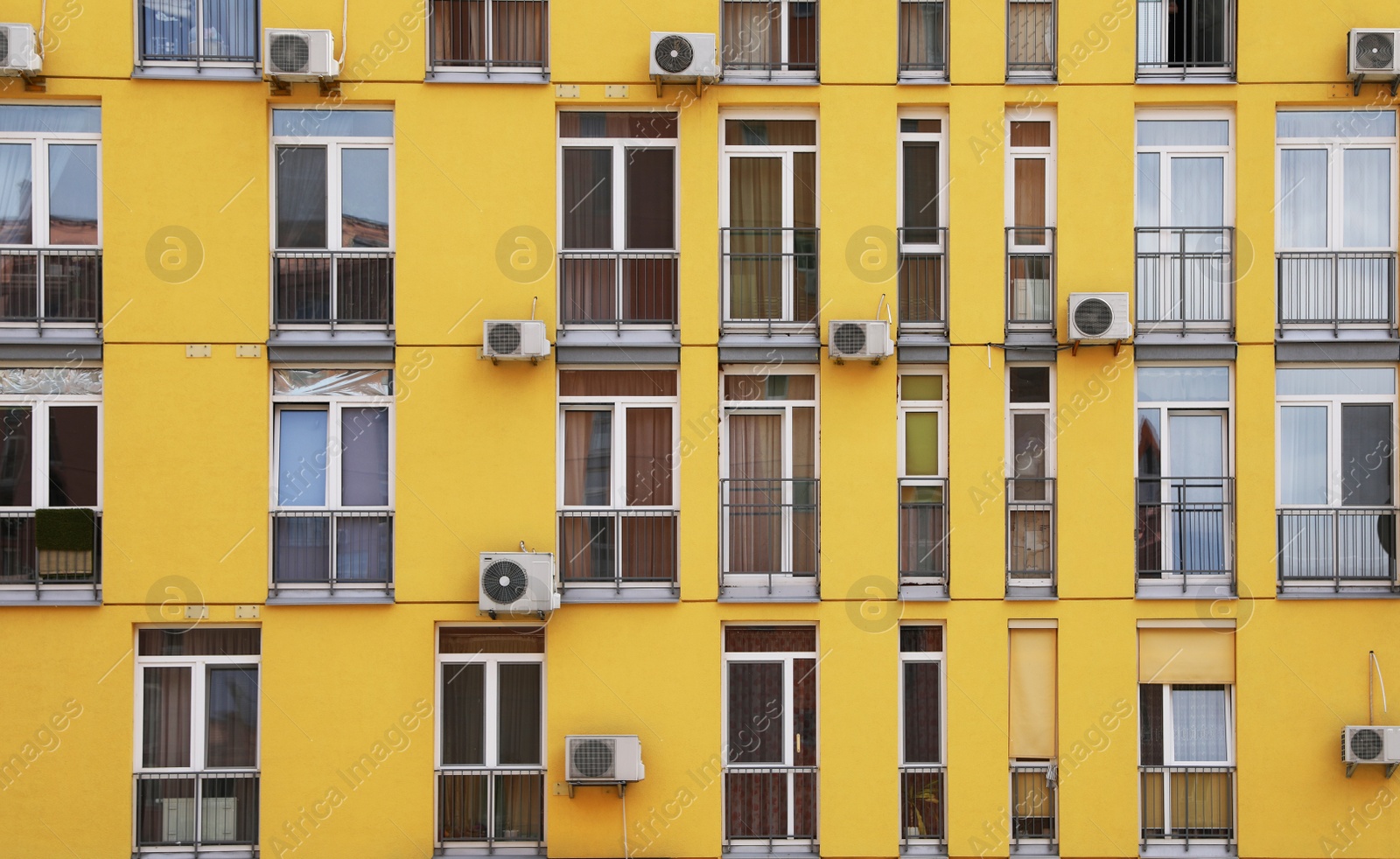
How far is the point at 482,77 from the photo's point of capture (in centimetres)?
1112

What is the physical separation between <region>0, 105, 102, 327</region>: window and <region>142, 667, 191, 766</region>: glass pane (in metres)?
3.57

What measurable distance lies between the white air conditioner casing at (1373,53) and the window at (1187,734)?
5669mm

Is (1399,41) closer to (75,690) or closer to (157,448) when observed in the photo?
(157,448)

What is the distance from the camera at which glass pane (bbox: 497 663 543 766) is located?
11070 millimetres

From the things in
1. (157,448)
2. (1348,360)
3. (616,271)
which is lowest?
(157,448)

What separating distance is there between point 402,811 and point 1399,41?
12284 millimetres

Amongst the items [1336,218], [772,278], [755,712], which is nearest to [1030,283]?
[772,278]

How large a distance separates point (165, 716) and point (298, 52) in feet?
21.6

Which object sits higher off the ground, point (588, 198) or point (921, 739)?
point (588, 198)

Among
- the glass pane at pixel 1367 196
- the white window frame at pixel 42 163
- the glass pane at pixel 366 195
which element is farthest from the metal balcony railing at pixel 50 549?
the glass pane at pixel 1367 196

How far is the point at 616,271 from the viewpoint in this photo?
11164mm

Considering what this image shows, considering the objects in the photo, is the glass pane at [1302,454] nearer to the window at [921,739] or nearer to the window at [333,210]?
the window at [921,739]

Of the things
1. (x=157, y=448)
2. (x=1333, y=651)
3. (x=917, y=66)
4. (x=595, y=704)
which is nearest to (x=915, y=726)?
(x=595, y=704)

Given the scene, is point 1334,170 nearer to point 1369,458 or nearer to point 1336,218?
point 1336,218
